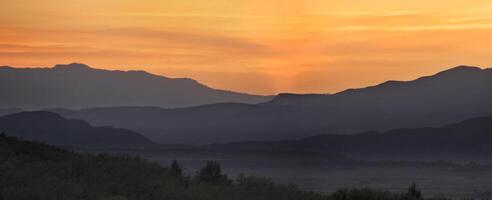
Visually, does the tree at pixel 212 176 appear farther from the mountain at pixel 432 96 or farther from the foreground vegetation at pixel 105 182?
the mountain at pixel 432 96

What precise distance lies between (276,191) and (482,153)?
354 feet

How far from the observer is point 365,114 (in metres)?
178

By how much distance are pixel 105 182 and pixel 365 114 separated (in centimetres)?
15606

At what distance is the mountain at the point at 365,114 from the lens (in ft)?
552

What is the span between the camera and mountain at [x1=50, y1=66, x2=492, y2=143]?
168 metres

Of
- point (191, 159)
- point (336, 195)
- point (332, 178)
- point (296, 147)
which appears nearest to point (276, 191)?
point (336, 195)

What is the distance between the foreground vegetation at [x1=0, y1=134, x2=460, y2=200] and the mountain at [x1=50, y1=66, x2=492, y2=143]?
13115 cm

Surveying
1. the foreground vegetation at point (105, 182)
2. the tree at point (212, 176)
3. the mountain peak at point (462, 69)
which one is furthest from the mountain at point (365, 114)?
the foreground vegetation at point (105, 182)

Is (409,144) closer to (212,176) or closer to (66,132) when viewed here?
(66,132)

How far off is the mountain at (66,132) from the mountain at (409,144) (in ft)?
48.2

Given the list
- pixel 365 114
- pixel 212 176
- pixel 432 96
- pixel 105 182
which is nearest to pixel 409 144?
pixel 365 114

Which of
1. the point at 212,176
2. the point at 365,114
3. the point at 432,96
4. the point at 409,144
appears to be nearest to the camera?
the point at 212,176

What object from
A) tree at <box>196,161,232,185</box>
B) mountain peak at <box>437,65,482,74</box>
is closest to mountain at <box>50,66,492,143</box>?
mountain peak at <box>437,65,482,74</box>

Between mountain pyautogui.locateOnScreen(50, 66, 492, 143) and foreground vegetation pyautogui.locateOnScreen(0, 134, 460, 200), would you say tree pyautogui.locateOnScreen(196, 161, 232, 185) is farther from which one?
mountain pyautogui.locateOnScreen(50, 66, 492, 143)
